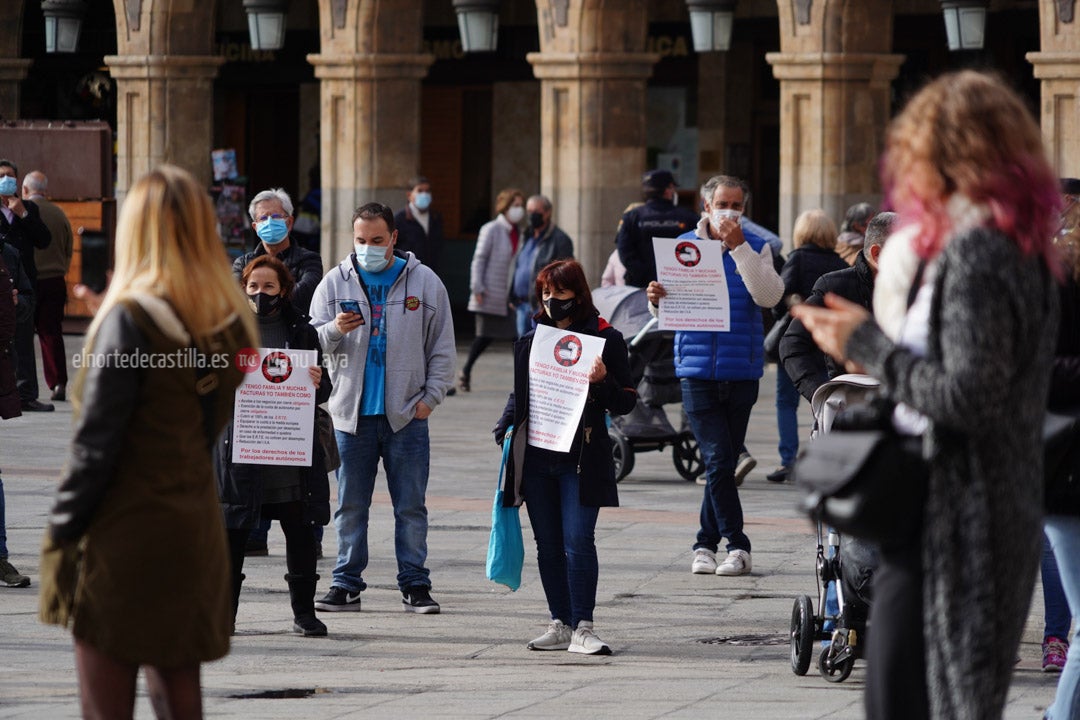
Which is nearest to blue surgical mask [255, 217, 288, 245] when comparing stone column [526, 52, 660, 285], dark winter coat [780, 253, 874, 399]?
dark winter coat [780, 253, 874, 399]

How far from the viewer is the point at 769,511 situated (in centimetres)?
1233

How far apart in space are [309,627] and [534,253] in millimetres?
10096

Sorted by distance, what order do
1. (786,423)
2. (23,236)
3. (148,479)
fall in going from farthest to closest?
(23,236) < (786,423) < (148,479)

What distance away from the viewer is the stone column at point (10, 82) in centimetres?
2659

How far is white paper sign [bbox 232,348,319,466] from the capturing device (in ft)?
27.7

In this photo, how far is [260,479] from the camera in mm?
8430

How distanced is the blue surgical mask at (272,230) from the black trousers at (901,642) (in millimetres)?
6262

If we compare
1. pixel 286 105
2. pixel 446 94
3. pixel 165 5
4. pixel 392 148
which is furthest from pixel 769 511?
pixel 286 105

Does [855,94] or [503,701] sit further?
[855,94]

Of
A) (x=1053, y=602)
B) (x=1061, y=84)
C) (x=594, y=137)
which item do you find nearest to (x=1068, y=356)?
(x=1053, y=602)

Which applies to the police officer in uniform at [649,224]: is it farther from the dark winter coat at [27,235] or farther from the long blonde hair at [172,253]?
the long blonde hair at [172,253]

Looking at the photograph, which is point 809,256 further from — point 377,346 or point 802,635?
point 802,635

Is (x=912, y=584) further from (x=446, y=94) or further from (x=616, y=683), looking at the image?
(x=446, y=94)

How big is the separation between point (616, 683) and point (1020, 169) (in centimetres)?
361
